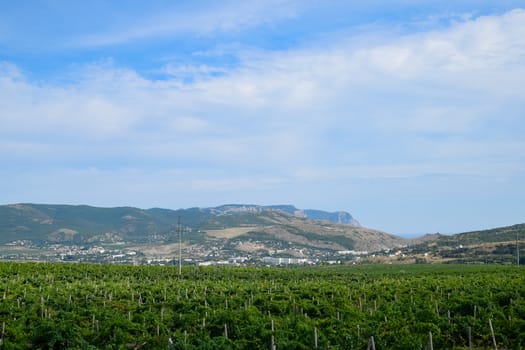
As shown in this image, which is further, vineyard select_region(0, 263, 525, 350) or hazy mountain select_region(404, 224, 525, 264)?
hazy mountain select_region(404, 224, 525, 264)

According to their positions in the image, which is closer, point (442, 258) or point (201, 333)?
point (201, 333)

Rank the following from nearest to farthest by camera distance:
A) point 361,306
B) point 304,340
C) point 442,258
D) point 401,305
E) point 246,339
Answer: point 304,340, point 246,339, point 401,305, point 361,306, point 442,258

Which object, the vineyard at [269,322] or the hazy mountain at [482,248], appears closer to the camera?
the vineyard at [269,322]

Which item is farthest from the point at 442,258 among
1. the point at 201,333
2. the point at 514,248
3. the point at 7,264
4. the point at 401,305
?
the point at 201,333

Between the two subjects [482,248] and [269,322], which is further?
[482,248]

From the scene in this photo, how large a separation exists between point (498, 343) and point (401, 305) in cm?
797

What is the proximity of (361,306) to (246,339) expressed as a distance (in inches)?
611

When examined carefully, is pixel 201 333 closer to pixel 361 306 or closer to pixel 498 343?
pixel 498 343

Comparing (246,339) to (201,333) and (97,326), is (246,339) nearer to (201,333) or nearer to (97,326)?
(201,333)

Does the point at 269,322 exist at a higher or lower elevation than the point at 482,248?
higher

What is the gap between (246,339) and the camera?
22.8 meters

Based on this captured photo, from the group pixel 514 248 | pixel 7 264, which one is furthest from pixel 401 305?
pixel 514 248

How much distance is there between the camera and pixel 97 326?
25203 millimetres

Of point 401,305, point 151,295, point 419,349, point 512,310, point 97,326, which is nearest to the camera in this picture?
point 419,349
